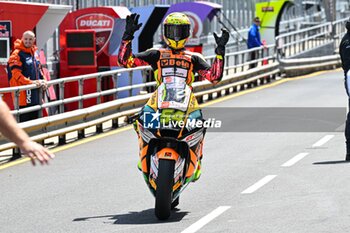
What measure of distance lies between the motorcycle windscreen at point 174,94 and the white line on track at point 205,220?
A: 3.29ft

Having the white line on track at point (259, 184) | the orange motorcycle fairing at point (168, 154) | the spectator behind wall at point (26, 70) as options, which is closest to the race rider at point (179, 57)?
the orange motorcycle fairing at point (168, 154)

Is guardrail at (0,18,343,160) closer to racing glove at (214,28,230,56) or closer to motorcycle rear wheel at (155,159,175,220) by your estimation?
racing glove at (214,28,230,56)

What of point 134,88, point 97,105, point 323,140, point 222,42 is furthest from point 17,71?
point 222,42

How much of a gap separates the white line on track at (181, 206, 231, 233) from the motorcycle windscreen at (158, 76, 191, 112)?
39.5 inches

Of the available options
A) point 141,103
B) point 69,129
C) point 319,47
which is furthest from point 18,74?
point 319,47

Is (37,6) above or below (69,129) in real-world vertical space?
above

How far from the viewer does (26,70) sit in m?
17.4

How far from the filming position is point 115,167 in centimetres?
1494

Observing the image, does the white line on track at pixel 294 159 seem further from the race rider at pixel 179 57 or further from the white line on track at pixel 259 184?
the race rider at pixel 179 57

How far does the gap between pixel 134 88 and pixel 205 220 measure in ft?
37.9

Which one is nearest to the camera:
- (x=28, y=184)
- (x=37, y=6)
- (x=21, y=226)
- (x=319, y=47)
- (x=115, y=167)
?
(x=21, y=226)

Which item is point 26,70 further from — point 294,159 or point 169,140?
point 169,140

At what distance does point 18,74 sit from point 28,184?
13.1ft

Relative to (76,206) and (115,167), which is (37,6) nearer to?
(115,167)
